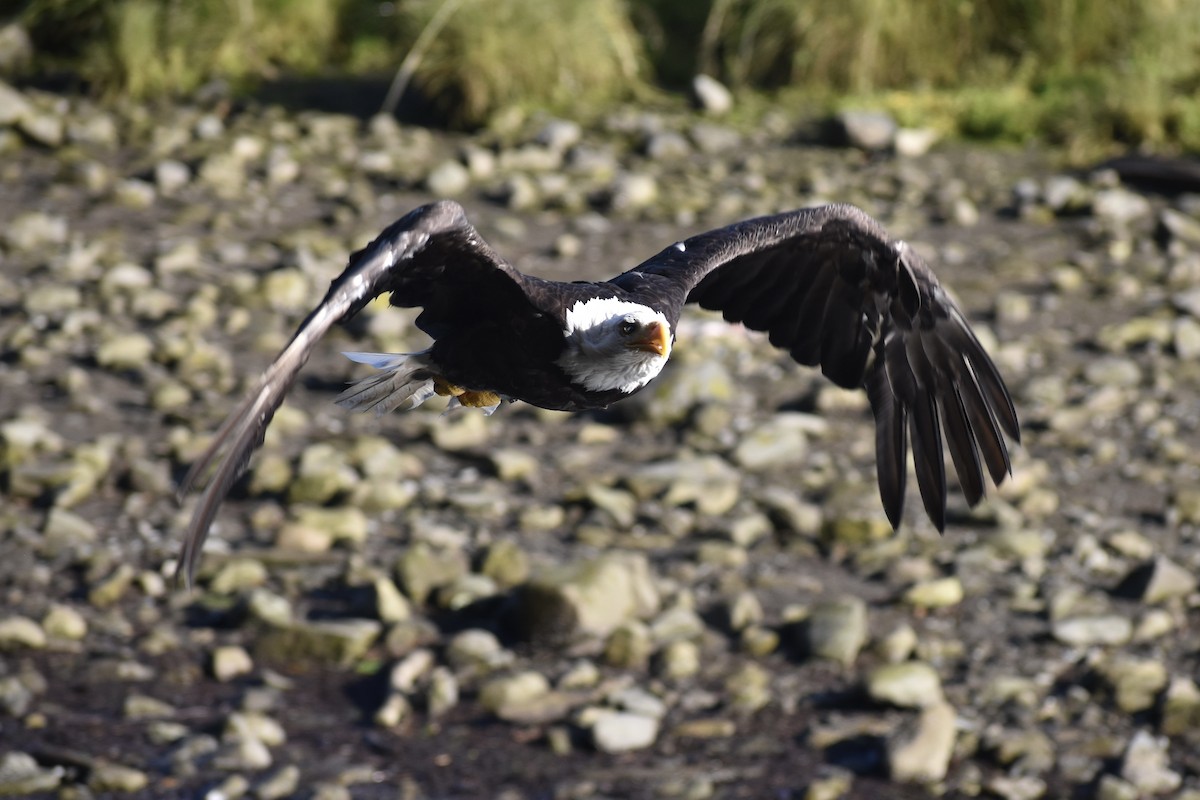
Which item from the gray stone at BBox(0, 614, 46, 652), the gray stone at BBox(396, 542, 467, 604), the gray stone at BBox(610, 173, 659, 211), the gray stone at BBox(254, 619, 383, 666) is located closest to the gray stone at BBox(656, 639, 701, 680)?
the gray stone at BBox(396, 542, 467, 604)

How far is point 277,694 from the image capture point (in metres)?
6.25

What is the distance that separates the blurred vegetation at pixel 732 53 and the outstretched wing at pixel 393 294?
6.89m

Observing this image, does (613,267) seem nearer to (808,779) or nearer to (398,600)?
(398,600)

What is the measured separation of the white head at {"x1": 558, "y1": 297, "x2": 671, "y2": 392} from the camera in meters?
4.09

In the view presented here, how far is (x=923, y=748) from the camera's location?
5.99 m

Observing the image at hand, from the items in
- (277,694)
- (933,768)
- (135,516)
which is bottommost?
(933,768)

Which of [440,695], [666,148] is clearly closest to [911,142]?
[666,148]

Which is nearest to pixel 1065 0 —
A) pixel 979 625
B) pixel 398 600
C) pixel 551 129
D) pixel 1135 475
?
pixel 551 129

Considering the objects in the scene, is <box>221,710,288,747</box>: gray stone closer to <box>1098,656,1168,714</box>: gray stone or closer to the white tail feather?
the white tail feather

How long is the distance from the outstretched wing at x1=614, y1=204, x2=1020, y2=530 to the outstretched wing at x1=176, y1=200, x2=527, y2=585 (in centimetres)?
100

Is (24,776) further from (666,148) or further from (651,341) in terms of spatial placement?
(666,148)

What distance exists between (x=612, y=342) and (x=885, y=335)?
1.47m

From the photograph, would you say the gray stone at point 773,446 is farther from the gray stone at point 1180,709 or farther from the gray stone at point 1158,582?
the gray stone at point 1180,709

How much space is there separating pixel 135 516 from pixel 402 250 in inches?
146
